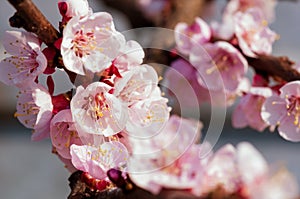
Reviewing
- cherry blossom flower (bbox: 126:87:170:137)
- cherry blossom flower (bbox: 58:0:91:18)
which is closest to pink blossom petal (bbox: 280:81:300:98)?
cherry blossom flower (bbox: 126:87:170:137)

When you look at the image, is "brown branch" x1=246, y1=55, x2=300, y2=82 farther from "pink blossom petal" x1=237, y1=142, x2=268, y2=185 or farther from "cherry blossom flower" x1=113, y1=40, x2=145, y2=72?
"cherry blossom flower" x1=113, y1=40, x2=145, y2=72

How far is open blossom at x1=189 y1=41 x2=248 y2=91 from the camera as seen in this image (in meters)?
1.38

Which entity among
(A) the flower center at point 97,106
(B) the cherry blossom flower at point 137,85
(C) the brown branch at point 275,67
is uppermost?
(C) the brown branch at point 275,67

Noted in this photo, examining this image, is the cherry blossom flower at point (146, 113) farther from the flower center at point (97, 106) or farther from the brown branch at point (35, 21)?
the brown branch at point (35, 21)

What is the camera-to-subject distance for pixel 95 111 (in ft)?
3.22

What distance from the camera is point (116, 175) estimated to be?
88cm

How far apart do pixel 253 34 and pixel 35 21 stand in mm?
556

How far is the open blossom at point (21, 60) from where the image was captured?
97 cm

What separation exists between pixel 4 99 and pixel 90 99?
17.1ft

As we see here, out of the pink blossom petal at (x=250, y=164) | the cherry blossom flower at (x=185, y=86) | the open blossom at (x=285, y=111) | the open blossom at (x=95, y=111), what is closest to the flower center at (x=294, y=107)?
the open blossom at (x=285, y=111)

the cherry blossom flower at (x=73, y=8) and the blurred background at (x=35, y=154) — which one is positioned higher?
the cherry blossom flower at (x=73, y=8)

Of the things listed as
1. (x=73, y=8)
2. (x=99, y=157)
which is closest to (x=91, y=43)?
(x=73, y=8)

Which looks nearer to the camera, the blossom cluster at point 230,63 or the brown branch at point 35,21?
the brown branch at point 35,21

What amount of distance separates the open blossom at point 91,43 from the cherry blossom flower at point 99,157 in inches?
4.4
